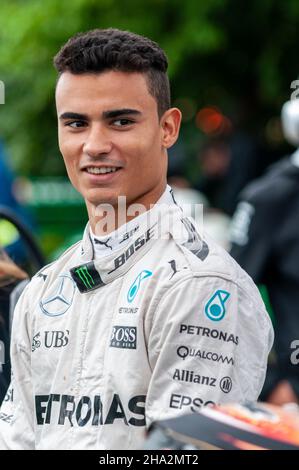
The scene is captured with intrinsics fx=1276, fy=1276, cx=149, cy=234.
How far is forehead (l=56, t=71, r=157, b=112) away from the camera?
133 inches

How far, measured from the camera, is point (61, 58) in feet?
11.5

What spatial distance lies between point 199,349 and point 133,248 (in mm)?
378

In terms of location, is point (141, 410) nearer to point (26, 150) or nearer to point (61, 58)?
point (61, 58)

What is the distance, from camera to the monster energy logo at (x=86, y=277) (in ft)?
11.1

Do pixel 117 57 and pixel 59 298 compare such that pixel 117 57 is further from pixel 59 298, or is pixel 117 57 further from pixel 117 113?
pixel 59 298

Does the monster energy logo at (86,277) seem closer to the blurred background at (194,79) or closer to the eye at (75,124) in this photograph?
the eye at (75,124)

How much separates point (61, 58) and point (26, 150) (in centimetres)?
827

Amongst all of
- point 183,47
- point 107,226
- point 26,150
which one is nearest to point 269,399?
point 107,226

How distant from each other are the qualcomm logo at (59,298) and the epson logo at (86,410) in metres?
0.23

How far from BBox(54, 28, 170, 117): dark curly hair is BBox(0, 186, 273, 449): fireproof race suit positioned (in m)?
0.32

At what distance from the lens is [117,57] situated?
11.1 feet

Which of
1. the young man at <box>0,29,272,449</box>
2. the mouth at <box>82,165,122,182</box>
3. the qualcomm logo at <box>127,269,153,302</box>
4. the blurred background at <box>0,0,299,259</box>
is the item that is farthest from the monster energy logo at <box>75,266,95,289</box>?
the blurred background at <box>0,0,299,259</box>

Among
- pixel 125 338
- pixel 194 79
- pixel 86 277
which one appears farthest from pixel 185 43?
pixel 125 338

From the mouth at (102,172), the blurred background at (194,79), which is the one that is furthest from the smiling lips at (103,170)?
the blurred background at (194,79)
